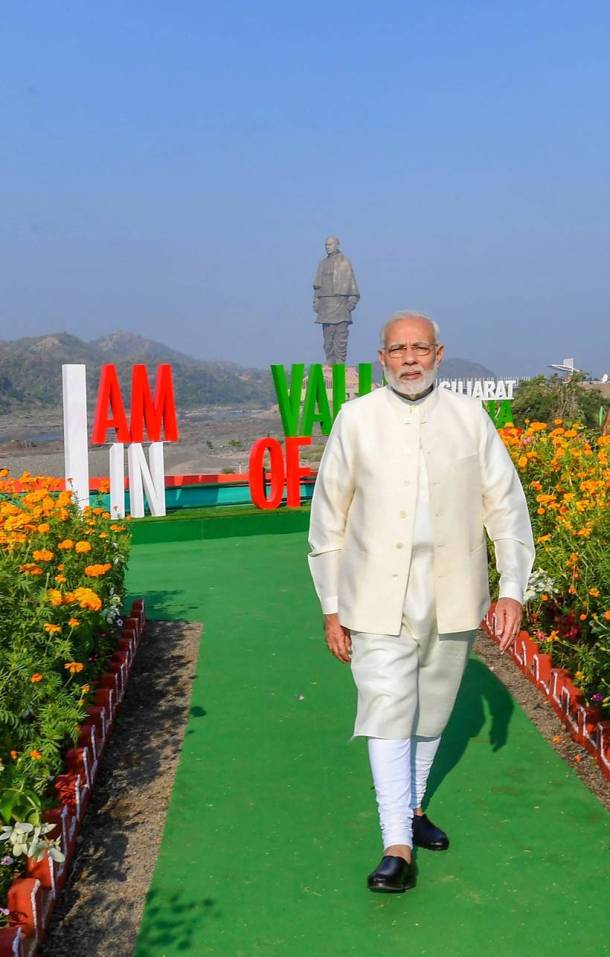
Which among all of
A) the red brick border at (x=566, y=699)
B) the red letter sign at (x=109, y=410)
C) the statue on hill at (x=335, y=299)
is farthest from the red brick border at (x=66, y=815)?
the statue on hill at (x=335, y=299)

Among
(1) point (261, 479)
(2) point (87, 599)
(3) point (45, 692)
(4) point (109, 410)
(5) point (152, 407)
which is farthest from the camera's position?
(1) point (261, 479)

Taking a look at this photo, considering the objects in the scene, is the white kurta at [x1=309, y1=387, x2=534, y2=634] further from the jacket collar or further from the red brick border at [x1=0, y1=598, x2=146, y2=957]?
the red brick border at [x1=0, y1=598, x2=146, y2=957]

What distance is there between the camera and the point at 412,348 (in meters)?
3.19

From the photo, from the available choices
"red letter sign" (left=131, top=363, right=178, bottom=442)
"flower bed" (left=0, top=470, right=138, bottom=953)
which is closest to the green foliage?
"red letter sign" (left=131, top=363, right=178, bottom=442)

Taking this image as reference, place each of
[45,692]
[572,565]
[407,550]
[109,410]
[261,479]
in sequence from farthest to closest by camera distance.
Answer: [261,479] → [109,410] → [572,565] → [45,692] → [407,550]

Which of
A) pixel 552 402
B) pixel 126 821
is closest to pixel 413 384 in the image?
pixel 126 821

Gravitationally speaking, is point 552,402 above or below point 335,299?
below

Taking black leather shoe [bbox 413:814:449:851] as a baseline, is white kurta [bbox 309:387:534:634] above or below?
above

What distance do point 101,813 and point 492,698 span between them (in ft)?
7.07

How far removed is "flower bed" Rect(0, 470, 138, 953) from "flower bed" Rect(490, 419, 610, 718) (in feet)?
6.62

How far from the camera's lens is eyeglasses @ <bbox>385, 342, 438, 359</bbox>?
3.19m

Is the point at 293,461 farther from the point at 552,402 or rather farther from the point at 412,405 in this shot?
the point at 552,402

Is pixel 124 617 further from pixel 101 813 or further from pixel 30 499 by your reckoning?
pixel 101 813

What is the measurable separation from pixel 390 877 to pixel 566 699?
5.66 ft
